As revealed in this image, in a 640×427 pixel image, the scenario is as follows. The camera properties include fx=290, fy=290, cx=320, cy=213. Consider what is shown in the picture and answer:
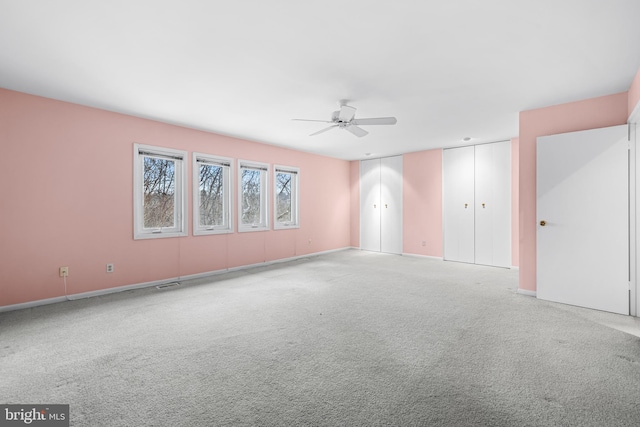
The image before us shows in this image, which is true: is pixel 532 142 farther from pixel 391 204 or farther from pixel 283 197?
pixel 283 197

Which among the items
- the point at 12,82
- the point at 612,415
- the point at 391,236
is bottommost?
the point at 612,415

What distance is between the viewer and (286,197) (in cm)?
672

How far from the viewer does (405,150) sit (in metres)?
6.81

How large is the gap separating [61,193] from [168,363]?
290 cm

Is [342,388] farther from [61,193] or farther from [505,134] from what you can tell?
[505,134]

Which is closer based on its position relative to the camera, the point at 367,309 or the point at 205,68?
the point at 205,68

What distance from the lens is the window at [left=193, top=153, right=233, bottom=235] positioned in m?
4.98

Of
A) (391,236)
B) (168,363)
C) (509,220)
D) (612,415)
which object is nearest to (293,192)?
(391,236)

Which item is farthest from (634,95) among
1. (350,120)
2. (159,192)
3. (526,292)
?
(159,192)

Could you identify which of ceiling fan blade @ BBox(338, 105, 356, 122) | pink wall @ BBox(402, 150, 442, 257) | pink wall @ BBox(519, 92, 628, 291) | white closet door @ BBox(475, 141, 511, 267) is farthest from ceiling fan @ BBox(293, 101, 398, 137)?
pink wall @ BBox(402, 150, 442, 257)

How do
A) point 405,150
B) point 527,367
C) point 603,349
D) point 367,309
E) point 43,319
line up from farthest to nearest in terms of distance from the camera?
1. point 405,150
2. point 367,309
3. point 43,319
4. point 603,349
5. point 527,367

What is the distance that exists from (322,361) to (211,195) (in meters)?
3.96

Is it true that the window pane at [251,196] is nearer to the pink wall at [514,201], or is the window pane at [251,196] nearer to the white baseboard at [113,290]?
the white baseboard at [113,290]

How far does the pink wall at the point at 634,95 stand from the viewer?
112 inches
